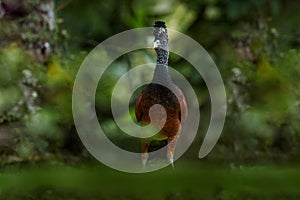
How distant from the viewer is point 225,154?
3041mm

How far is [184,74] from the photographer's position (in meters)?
3.17

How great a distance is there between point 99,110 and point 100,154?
0.73 ft

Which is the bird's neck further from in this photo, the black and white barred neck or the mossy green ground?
the mossy green ground

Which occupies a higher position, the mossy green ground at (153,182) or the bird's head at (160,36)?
the bird's head at (160,36)

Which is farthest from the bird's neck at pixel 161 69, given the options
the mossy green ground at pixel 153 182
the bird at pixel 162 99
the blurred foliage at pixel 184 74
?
the blurred foliage at pixel 184 74

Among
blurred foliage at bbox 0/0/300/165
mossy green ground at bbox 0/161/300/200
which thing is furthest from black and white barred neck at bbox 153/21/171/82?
blurred foliage at bbox 0/0/300/165

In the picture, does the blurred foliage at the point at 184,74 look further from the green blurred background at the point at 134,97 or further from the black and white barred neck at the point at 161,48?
the black and white barred neck at the point at 161,48

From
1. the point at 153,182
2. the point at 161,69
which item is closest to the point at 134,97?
the point at 153,182

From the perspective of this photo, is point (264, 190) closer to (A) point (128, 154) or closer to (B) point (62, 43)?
(A) point (128, 154)

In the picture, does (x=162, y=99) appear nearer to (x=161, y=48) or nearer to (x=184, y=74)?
(x=161, y=48)

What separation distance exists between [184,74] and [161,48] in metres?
1.25

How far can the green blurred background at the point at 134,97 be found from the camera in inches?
102

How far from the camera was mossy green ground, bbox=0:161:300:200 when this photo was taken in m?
2.23

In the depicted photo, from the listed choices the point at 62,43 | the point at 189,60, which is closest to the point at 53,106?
the point at 62,43
